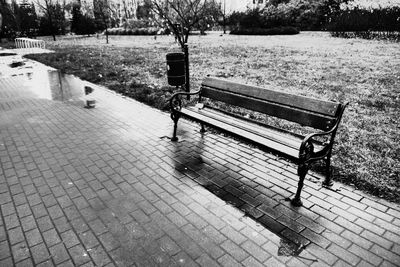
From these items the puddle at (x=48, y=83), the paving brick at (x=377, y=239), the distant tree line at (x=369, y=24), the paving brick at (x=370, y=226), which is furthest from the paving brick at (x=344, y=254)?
the distant tree line at (x=369, y=24)

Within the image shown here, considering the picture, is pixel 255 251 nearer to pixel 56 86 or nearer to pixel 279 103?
pixel 279 103

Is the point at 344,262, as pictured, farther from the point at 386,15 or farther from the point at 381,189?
the point at 386,15

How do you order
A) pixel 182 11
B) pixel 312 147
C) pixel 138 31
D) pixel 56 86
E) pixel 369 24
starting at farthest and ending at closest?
1. pixel 138 31
2. pixel 369 24
3. pixel 182 11
4. pixel 56 86
5. pixel 312 147

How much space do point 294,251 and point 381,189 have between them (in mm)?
1679

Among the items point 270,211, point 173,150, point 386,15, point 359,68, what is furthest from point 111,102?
point 386,15

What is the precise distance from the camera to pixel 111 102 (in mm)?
7855

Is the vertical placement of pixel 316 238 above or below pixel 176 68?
below

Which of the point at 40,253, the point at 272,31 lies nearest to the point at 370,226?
the point at 40,253

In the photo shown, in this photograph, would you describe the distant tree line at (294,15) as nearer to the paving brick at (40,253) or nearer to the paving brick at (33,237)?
the paving brick at (33,237)

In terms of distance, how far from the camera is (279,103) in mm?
4145

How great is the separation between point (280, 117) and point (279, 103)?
0.19 metres

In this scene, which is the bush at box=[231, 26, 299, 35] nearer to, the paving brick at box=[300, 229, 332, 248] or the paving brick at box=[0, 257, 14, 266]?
the paving brick at box=[300, 229, 332, 248]

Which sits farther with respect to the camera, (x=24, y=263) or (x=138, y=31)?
(x=138, y=31)

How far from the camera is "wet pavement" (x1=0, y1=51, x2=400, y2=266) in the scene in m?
2.83
